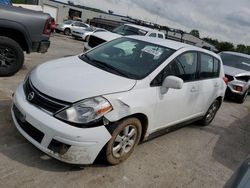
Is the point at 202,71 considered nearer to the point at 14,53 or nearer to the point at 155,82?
the point at 155,82

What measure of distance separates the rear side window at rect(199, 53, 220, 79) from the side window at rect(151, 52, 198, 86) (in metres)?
0.28

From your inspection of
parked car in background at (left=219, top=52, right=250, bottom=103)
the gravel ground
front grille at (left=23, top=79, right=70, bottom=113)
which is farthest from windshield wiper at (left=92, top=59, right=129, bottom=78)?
parked car in background at (left=219, top=52, right=250, bottom=103)

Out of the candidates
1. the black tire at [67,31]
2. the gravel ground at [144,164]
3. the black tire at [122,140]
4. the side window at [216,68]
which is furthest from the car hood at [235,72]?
the black tire at [67,31]

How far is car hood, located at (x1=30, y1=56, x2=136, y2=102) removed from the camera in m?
3.44

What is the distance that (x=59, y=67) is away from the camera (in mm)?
4152

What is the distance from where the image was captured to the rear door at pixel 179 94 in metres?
4.20

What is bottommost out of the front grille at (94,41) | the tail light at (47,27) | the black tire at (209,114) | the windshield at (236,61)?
the black tire at (209,114)

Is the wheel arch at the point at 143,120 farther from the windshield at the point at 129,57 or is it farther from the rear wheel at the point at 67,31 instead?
the rear wheel at the point at 67,31

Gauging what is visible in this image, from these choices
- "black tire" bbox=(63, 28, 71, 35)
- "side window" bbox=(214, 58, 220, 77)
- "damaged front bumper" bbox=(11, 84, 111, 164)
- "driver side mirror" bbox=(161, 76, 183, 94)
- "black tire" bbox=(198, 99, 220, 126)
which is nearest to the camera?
"damaged front bumper" bbox=(11, 84, 111, 164)

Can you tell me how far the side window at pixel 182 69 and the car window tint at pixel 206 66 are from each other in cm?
25

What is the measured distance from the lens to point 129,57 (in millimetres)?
4539

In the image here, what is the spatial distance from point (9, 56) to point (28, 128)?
3.47 m

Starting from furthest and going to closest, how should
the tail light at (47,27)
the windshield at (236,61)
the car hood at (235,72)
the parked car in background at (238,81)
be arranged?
1. the windshield at (236,61)
2. the car hood at (235,72)
3. the parked car in background at (238,81)
4. the tail light at (47,27)

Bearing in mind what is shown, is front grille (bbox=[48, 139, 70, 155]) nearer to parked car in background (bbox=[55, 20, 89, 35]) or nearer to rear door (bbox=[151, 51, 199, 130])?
rear door (bbox=[151, 51, 199, 130])
